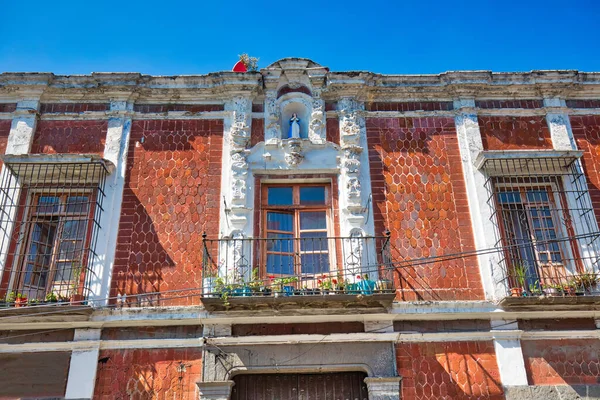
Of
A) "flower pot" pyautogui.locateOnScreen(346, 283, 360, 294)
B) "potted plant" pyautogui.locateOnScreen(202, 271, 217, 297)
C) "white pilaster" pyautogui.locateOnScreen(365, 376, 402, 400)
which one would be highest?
"potted plant" pyautogui.locateOnScreen(202, 271, 217, 297)

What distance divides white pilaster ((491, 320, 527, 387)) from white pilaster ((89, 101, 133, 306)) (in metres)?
5.17

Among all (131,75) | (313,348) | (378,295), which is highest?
(131,75)

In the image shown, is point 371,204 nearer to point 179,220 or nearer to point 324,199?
point 324,199

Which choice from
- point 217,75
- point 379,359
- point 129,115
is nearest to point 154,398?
point 379,359

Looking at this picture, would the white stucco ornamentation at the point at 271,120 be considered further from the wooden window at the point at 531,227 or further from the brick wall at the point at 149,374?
the wooden window at the point at 531,227

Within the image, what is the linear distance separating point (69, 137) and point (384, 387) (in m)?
6.00

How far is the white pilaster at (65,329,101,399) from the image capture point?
735 cm

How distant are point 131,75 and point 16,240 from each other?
3.04m

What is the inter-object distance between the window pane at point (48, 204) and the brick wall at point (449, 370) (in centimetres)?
529

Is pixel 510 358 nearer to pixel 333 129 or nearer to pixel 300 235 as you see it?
pixel 300 235

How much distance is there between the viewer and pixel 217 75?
9398mm

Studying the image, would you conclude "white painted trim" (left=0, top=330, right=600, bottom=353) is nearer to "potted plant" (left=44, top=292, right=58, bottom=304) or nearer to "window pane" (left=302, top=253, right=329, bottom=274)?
"potted plant" (left=44, top=292, right=58, bottom=304)

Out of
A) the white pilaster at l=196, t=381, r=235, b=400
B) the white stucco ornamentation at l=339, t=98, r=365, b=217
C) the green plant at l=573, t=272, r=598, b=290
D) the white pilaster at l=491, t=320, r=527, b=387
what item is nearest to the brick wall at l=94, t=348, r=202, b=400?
the white pilaster at l=196, t=381, r=235, b=400

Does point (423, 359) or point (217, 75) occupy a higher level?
point (217, 75)
